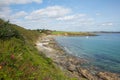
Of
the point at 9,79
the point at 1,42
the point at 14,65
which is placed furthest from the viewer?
the point at 1,42

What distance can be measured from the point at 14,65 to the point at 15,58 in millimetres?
929

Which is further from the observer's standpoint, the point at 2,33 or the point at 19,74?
the point at 2,33

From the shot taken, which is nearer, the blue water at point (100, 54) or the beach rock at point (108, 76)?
the beach rock at point (108, 76)

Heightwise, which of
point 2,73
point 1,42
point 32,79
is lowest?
point 32,79

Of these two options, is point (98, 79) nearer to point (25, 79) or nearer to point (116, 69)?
point (116, 69)

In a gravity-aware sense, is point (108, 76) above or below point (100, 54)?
above

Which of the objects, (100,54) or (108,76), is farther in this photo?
(100,54)

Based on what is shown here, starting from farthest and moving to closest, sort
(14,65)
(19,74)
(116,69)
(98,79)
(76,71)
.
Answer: (116,69), (76,71), (98,79), (14,65), (19,74)

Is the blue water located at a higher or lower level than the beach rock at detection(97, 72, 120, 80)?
lower

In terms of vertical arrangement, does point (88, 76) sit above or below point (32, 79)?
below

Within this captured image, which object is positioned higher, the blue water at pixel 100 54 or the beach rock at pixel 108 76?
the beach rock at pixel 108 76

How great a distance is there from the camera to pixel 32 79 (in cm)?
807

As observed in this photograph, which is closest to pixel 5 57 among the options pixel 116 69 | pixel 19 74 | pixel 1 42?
pixel 19 74

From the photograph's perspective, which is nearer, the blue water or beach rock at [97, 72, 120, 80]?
beach rock at [97, 72, 120, 80]
